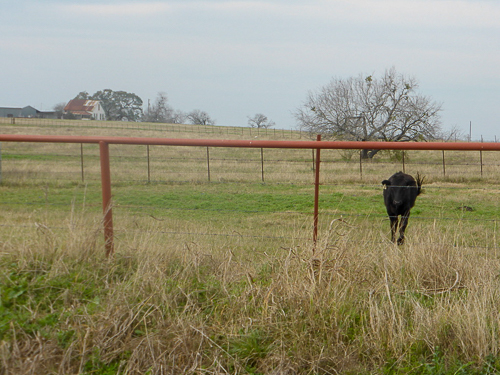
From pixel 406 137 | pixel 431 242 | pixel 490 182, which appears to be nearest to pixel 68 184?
pixel 431 242

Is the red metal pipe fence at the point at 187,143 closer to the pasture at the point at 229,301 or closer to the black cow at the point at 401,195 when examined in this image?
the pasture at the point at 229,301

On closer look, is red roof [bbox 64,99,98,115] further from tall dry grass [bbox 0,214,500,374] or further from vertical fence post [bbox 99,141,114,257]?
tall dry grass [bbox 0,214,500,374]

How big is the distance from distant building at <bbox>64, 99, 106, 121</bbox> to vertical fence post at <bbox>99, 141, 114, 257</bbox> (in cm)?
8599

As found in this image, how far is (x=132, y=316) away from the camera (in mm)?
3303

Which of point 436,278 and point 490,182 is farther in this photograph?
point 490,182

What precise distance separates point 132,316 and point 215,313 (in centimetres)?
60

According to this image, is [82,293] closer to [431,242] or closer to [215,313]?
[215,313]

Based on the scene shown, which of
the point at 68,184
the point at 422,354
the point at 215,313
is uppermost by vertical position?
the point at 68,184

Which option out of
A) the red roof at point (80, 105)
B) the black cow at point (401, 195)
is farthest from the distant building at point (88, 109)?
the black cow at point (401, 195)

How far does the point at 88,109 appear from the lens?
293ft

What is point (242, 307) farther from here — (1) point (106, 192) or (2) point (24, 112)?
(2) point (24, 112)

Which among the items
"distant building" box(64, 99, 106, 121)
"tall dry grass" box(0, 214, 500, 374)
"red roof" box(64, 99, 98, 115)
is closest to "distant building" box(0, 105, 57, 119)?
"red roof" box(64, 99, 98, 115)

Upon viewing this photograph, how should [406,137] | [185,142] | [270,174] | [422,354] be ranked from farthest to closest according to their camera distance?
[406,137] < [270,174] < [185,142] < [422,354]

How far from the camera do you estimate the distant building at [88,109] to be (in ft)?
285
